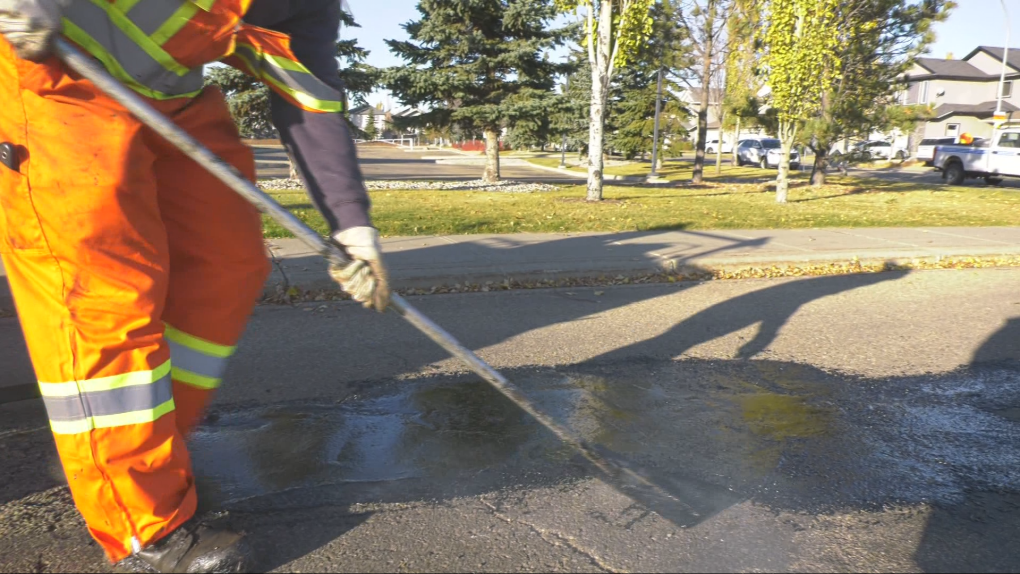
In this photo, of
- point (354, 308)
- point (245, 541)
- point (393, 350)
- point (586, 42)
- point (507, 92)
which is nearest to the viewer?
point (245, 541)

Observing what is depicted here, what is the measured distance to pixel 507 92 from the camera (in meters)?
21.3

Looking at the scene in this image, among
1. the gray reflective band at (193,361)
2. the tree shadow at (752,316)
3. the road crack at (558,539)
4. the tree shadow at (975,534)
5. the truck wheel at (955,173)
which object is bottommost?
the truck wheel at (955,173)

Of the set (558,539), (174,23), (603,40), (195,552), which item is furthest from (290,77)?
(603,40)

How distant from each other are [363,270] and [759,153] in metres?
36.9

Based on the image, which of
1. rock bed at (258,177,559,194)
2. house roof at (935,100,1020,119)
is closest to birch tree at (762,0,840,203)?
rock bed at (258,177,559,194)

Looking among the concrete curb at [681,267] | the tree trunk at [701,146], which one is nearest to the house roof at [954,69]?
the tree trunk at [701,146]

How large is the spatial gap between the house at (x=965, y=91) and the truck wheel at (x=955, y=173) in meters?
28.6

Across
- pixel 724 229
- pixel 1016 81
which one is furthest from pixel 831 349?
pixel 1016 81

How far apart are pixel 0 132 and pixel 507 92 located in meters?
20.0

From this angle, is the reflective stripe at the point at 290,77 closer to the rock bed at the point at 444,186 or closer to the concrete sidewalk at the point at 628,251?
the concrete sidewalk at the point at 628,251

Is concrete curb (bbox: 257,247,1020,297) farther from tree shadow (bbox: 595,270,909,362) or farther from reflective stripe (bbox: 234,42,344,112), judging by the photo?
reflective stripe (bbox: 234,42,344,112)

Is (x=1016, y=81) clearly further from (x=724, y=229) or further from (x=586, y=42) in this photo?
(x=724, y=229)

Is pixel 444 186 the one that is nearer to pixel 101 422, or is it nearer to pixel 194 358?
pixel 194 358

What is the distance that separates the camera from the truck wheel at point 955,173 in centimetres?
2556
